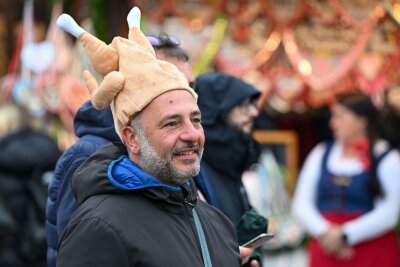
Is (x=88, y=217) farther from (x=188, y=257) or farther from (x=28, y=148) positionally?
(x=28, y=148)

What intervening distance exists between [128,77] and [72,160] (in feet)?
2.41

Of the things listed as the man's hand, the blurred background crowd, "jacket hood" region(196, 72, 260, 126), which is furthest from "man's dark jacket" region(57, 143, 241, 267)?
the blurred background crowd

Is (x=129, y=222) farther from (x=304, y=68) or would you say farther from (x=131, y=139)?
(x=304, y=68)

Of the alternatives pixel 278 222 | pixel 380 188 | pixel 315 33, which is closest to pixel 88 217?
pixel 380 188

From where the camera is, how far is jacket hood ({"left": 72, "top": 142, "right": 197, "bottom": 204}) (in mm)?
2818

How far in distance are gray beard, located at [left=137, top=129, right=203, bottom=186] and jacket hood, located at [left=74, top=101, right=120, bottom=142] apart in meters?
0.70

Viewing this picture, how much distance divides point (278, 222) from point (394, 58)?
5.04 feet

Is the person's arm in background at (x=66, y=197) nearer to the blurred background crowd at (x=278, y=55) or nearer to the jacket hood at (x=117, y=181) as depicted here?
the jacket hood at (x=117, y=181)

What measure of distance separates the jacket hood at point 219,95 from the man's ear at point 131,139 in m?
1.40

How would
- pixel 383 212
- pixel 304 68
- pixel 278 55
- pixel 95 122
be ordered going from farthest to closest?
1. pixel 278 55
2. pixel 304 68
3. pixel 383 212
4. pixel 95 122

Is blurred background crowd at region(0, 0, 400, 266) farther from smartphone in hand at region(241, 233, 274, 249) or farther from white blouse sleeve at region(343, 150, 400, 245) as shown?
smartphone in hand at region(241, 233, 274, 249)

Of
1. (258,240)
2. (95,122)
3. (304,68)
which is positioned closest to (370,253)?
(304,68)

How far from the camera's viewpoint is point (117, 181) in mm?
2828

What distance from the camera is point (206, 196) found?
3.83m
